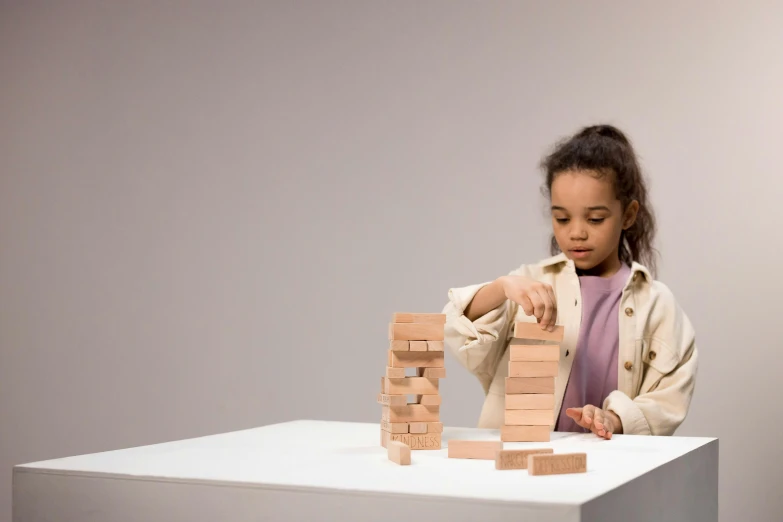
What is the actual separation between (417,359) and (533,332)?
22 centimetres

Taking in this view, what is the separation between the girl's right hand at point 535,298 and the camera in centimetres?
168

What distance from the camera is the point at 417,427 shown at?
1.57 metres

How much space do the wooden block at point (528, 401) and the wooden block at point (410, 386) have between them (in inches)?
5.4

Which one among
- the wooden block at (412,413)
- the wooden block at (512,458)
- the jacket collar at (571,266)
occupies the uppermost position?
the jacket collar at (571,266)

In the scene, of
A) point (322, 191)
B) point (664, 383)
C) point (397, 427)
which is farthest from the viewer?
point (322, 191)

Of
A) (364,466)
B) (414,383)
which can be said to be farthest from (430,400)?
(364,466)

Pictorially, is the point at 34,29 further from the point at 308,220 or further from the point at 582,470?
the point at 582,470

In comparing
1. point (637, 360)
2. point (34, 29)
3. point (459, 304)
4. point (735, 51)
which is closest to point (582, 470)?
point (459, 304)

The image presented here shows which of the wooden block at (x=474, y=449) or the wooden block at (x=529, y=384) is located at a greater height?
the wooden block at (x=529, y=384)

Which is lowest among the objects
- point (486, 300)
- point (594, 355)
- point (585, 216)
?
point (594, 355)

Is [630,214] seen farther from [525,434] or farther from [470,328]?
[525,434]

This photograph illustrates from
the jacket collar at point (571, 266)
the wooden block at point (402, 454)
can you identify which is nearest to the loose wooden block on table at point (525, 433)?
the wooden block at point (402, 454)

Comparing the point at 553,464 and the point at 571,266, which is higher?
the point at 571,266

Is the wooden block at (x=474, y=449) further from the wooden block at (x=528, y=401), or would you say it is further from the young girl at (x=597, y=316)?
the young girl at (x=597, y=316)
